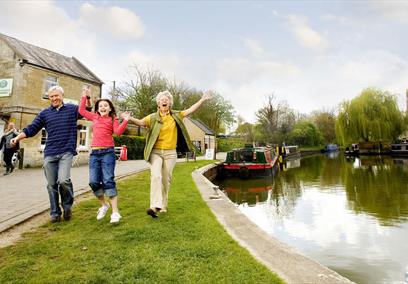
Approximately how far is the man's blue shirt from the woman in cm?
91

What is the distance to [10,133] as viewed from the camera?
10609 millimetres

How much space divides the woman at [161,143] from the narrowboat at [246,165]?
13.3 meters

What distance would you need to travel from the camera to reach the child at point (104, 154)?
4.23 meters

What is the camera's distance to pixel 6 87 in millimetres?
15250

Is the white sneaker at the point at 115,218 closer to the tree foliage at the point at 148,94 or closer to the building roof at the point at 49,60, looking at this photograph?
the building roof at the point at 49,60

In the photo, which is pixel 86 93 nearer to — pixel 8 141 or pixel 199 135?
pixel 8 141

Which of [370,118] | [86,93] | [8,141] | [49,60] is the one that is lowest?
[8,141]

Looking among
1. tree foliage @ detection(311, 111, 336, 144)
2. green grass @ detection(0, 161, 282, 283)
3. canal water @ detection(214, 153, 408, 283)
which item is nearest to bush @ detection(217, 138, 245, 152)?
tree foliage @ detection(311, 111, 336, 144)

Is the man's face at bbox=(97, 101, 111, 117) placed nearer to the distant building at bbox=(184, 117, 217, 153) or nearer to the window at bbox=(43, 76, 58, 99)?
the window at bbox=(43, 76, 58, 99)

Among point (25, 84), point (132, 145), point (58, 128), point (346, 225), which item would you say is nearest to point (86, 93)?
point (58, 128)

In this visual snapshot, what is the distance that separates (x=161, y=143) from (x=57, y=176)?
163 centimetres

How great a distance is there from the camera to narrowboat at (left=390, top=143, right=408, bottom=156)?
3550 cm

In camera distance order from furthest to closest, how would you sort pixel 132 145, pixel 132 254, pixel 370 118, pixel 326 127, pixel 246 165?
pixel 326 127 < pixel 370 118 < pixel 132 145 < pixel 246 165 < pixel 132 254

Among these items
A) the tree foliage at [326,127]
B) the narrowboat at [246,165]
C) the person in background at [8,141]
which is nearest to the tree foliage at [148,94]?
the narrowboat at [246,165]
